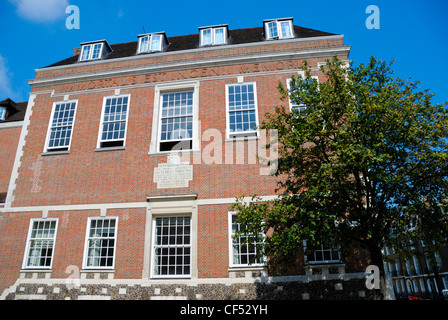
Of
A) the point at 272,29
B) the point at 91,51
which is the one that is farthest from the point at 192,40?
the point at 91,51

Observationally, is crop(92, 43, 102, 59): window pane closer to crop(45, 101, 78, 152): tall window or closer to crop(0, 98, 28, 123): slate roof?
crop(45, 101, 78, 152): tall window

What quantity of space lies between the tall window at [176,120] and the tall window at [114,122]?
7.09 ft

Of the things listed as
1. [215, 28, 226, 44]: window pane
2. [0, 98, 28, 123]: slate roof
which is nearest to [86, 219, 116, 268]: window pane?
[215, 28, 226, 44]: window pane

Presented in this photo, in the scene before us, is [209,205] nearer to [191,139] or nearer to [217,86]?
[191,139]

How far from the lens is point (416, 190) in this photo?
9422 millimetres

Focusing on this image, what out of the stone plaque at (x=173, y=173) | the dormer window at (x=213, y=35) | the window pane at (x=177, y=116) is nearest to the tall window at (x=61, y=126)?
the window pane at (x=177, y=116)

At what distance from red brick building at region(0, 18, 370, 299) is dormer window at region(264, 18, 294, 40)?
0.23 ft

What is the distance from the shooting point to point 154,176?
51.6 ft

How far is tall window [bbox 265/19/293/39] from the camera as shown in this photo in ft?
61.1

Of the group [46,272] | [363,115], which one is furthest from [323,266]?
[46,272]

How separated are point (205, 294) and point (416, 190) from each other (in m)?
9.12

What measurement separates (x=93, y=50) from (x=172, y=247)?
47.0 ft

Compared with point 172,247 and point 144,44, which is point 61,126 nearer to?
point 144,44
